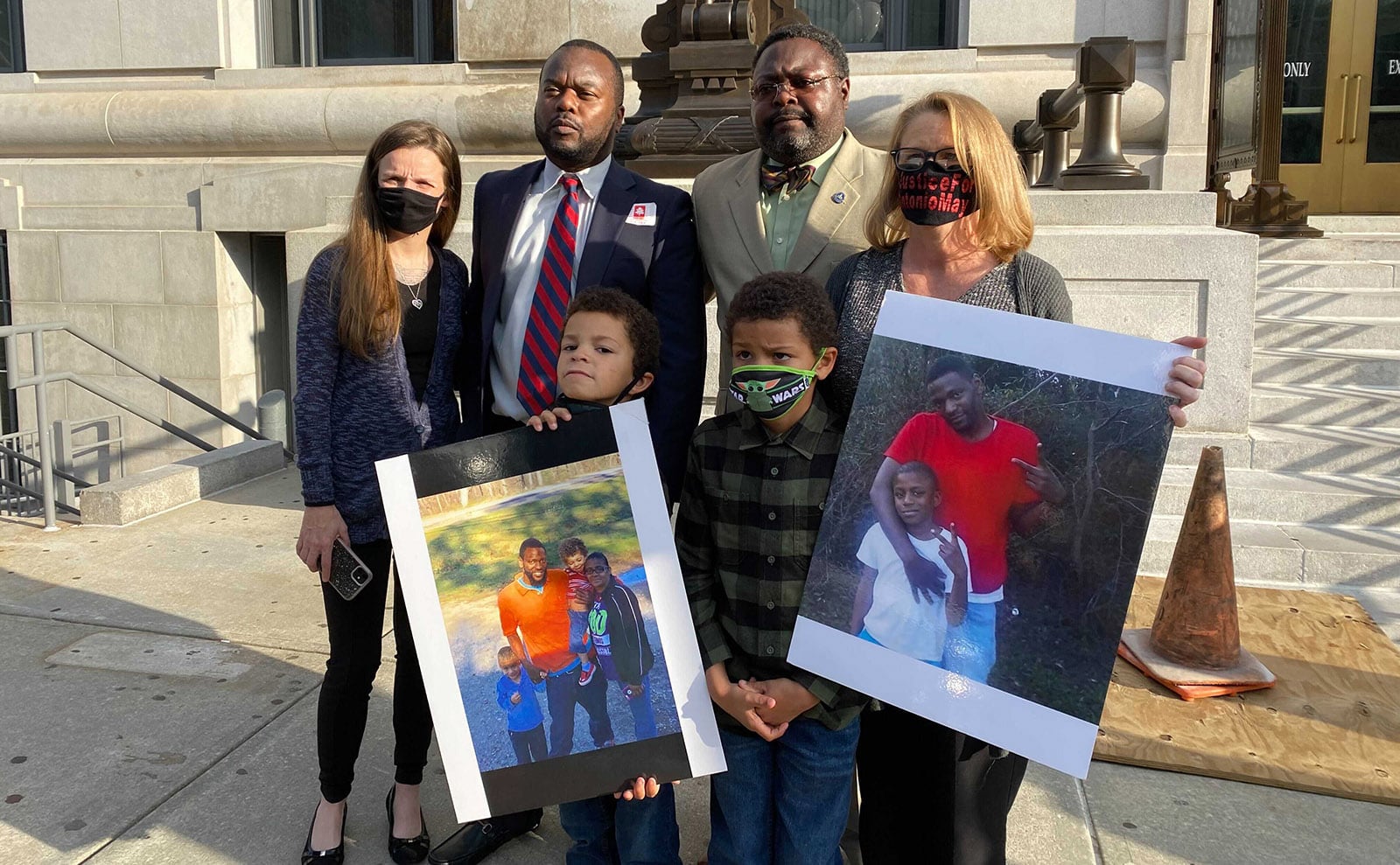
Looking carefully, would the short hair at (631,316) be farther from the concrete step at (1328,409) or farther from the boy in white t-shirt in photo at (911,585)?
the concrete step at (1328,409)

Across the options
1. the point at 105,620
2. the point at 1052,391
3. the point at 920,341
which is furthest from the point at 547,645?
the point at 105,620

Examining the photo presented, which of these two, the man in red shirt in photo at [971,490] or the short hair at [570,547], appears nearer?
the man in red shirt in photo at [971,490]

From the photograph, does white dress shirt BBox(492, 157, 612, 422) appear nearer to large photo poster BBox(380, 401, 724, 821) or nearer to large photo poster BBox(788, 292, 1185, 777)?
large photo poster BBox(380, 401, 724, 821)

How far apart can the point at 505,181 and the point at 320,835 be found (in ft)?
6.33

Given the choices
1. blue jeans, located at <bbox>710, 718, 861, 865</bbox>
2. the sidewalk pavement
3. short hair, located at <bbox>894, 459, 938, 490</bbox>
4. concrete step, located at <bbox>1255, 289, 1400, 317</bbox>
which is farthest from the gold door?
blue jeans, located at <bbox>710, 718, 861, 865</bbox>

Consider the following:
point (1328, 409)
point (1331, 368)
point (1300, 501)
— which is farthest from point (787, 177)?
point (1331, 368)

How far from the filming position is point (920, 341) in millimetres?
2285

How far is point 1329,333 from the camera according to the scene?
753 cm

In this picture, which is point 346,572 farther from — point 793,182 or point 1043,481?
point 1043,481

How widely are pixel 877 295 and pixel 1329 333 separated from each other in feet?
20.9

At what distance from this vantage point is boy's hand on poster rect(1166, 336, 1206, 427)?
2049 millimetres

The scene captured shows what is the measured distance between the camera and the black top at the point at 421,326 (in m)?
2.94

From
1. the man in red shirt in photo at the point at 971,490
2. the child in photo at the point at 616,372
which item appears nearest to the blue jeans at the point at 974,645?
the man in red shirt in photo at the point at 971,490

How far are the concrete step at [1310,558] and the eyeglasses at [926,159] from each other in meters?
3.63
